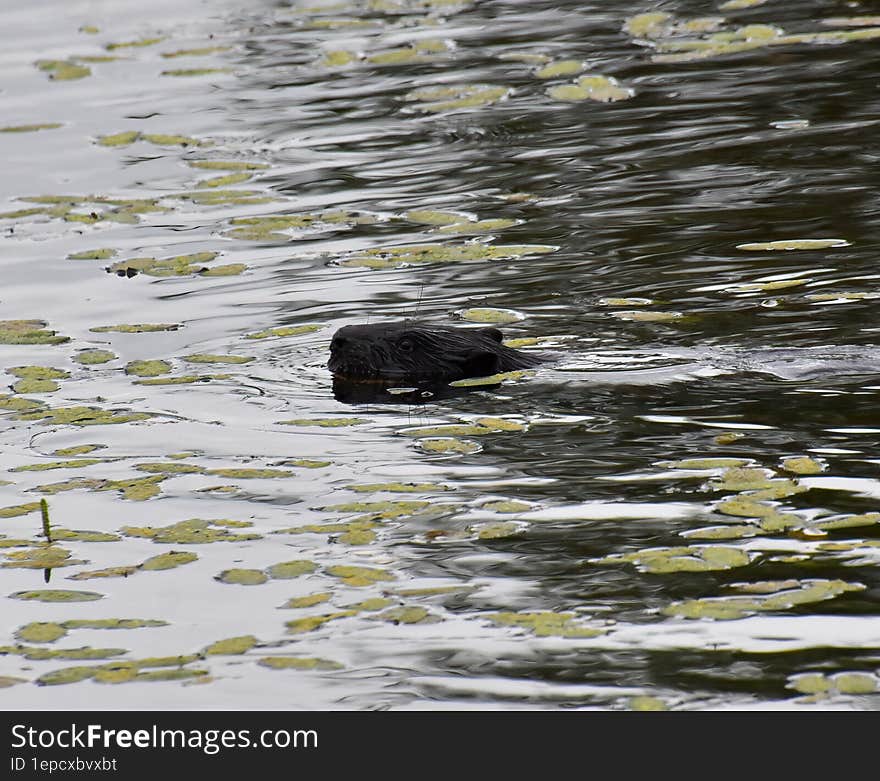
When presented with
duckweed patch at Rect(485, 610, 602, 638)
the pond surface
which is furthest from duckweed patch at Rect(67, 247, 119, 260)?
duckweed patch at Rect(485, 610, 602, 638)

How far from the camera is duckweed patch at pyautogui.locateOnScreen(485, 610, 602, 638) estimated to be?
5957mm

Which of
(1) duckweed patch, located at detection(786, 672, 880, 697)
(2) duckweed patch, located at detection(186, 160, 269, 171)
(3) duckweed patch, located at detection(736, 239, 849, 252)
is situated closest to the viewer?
(1) duckweed patch, located at detection(786, 672, 880, 697)

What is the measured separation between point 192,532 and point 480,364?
2.45m

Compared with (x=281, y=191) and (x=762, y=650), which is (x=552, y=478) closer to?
(x=762, y=650)

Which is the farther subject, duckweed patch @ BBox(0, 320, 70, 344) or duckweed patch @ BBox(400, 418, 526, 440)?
duckweed patch @ BBox(0, 320, 70, 344)

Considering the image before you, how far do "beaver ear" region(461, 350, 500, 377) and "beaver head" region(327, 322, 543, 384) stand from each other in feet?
0.12

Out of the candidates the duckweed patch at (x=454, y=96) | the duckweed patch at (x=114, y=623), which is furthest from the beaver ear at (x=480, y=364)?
the duckweed patch at (x=454, y=96)

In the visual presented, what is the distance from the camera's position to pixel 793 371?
8.70 meters

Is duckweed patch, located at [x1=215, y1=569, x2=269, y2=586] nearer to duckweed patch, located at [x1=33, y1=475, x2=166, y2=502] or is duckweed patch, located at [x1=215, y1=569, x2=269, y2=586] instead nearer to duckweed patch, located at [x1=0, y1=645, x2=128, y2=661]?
duckweed patch, located at [x1=0, y1=645, x2=128, y2=661]

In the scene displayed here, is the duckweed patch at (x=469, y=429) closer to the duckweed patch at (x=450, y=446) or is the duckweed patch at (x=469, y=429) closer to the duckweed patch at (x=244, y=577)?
the duckweed patch at (x=450, y=446)

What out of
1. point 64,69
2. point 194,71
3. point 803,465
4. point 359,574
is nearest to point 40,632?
point 359,574

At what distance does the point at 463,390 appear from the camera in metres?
9.08

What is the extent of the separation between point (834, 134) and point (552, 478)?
626 centimetres
